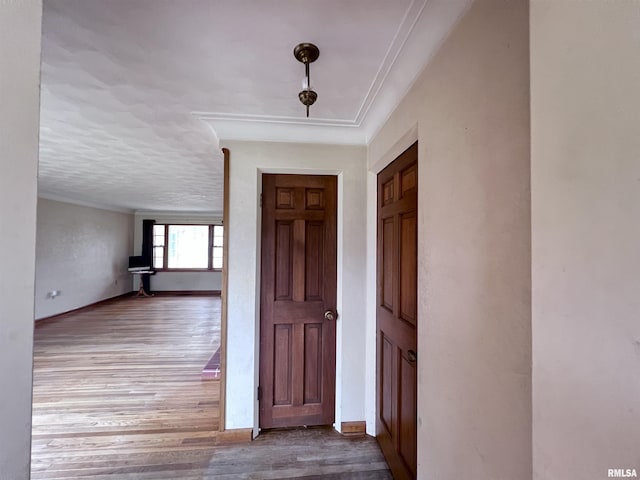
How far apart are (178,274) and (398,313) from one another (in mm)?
7568

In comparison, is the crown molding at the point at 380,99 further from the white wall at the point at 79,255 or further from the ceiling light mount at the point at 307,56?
the white wall at the point at 79,255

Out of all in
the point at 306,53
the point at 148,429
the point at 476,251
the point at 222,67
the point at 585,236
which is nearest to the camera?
the point at 585,236

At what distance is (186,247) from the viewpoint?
772 centimetres

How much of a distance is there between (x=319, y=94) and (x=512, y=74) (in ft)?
3.57

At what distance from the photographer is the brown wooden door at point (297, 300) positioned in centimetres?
207

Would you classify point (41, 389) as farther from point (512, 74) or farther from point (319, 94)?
point (512, 74)

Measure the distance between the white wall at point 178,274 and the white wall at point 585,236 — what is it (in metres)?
7.67

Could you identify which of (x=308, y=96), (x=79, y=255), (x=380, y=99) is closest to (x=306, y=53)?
(x=308, y=96)

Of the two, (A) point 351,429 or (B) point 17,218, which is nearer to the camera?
(B) point 17,218

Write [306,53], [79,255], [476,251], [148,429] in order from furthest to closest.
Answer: [79,255], [148,429], [306,53], [476,251]

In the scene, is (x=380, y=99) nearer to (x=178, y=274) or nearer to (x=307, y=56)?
(x=307, y=56)

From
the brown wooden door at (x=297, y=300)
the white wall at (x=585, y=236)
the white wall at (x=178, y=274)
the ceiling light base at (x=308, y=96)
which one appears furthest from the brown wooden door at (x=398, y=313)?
the white wall at (x=178, y=274)

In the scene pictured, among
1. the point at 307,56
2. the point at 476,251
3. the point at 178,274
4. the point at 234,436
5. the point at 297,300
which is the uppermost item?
the point at 307,56

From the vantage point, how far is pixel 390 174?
5.73 ft
